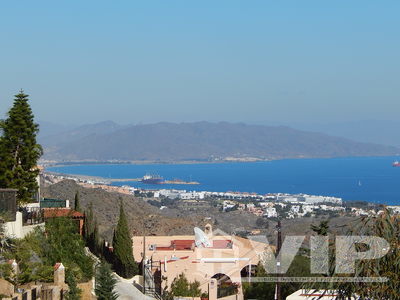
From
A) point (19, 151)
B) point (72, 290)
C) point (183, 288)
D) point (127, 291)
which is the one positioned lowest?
point (183, 288)

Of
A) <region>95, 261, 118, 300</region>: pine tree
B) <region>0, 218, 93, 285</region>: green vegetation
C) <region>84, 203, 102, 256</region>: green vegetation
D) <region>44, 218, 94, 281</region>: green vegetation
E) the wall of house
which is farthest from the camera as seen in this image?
<region>84, 203, 102, 256</region>: green vegetation

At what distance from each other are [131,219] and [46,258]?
112 feet

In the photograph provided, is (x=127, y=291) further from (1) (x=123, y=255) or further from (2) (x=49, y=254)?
(2) (x=49, y=254)

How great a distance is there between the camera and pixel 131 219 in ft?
172

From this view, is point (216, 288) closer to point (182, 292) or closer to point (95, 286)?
point (182, 292)

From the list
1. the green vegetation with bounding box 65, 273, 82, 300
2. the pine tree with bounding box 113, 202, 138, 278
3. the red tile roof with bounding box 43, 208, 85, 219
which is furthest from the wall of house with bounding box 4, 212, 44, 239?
the pine tree with bounding box 113, 202, 138, 278

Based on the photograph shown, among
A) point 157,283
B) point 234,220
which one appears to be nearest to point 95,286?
point 157,283

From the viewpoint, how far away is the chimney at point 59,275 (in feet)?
55.5

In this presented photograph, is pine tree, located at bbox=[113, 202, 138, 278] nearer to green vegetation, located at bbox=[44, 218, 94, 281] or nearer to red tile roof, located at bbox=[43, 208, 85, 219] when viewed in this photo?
red tile roof, located at bbox=[43, 208, 85, 219]

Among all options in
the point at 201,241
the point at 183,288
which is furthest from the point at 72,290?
the point at 201,241

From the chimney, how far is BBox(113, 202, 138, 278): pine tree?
854 cm

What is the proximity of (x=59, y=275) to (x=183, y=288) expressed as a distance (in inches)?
334

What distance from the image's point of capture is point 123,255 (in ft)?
84.8

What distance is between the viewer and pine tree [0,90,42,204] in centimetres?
2053
